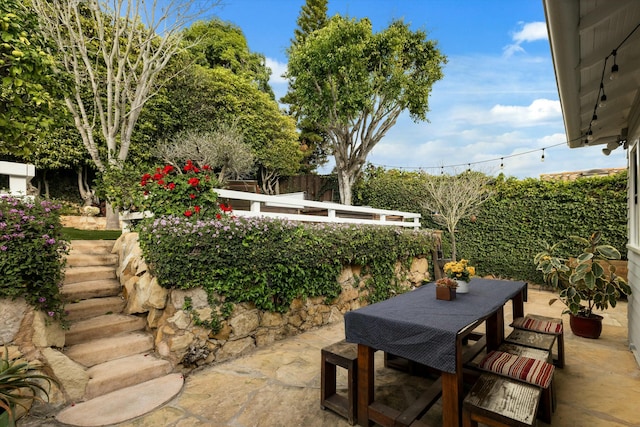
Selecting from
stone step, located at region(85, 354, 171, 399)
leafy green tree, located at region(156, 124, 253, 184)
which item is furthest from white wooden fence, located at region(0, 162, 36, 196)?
leafy green tree, located at region(156, 124, 253, 184)

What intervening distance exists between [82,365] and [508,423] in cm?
327

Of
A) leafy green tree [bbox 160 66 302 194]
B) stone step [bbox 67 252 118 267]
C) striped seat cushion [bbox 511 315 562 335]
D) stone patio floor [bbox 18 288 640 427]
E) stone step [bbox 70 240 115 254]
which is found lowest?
stone patio floor [bbox 18 288 640 427]

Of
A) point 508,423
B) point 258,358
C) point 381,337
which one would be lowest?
point 258,358

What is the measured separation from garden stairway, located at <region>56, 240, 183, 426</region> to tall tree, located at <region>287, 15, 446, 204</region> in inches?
282

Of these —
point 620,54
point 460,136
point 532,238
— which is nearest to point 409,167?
point 460,136

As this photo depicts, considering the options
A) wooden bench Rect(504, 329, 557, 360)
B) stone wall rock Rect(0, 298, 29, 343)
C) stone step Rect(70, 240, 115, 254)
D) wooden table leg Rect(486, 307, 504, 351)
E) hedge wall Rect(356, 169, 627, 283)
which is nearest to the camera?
stone wall rock Rect(0, 298, 29, 343)

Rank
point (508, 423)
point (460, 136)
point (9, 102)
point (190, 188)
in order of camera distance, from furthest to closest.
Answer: point (460, 136)
point (190, 188)
point (9, 102)
point (508, 423)

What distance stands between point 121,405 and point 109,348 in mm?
713

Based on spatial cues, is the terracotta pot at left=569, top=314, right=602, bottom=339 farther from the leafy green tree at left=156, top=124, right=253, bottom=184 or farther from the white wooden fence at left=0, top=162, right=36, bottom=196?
the leafy green tree at left=156, top=124, right=253, bottom=184

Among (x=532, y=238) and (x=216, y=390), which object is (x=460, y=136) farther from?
(x=216, y=390)

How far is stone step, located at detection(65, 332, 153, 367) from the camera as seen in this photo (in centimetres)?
266

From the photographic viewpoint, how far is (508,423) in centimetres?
151

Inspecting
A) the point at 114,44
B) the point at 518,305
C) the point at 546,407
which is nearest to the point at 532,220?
the point at 518,305

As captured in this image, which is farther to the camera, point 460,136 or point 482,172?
point 460,136
